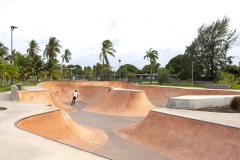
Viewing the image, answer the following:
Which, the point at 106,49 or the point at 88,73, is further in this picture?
the point at 88,73

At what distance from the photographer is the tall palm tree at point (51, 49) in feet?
179

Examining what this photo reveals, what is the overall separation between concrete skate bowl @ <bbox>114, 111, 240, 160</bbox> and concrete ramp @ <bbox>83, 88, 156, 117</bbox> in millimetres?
7876

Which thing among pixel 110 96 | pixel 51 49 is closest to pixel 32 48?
pixel 51 49

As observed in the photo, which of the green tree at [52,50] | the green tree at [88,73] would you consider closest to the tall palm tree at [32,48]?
the green tree at [52,50]

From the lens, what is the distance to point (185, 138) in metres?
10.3

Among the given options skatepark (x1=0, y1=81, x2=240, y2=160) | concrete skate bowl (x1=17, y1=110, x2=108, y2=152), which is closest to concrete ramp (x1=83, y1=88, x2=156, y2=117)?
skatepark (x1=0, y1=81, x2=240, y2=160)

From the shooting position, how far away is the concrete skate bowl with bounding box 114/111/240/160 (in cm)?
860

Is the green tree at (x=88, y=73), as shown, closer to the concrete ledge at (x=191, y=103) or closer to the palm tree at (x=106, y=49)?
the palm tree at (x=106, y=49)

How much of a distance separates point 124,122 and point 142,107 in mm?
4441

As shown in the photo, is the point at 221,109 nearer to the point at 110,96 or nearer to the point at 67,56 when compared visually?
the point at 110,96

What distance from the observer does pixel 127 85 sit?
43562mm

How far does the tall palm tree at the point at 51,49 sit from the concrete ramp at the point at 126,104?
3371 cm

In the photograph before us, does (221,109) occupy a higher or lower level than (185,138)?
higher

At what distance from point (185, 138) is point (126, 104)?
11.9 m
